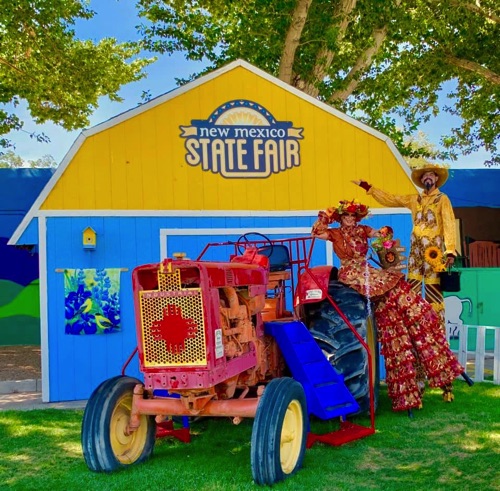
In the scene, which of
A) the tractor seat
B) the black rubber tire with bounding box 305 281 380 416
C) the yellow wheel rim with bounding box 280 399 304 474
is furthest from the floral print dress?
the yellow wheel rim with bounding box 280 399 304 474

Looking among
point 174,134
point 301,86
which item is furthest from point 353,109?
point 174,134

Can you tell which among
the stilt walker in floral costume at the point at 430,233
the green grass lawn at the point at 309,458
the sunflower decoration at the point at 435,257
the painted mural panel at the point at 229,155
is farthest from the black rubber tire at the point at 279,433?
the painted mural panel at the point at 229,155

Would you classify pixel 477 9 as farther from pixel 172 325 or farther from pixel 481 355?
pixel 172 325

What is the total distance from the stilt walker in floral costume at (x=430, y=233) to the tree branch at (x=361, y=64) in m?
8.28

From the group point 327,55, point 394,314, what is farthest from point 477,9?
point 394,314

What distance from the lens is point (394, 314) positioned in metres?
6.88

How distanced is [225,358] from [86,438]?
1.19 m

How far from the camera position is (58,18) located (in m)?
14.9

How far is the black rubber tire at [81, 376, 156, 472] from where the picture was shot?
4.80 m

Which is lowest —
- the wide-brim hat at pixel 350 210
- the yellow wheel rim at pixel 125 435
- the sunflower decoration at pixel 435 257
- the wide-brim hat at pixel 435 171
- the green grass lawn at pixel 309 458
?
the green grass lawn at pixel 309 458

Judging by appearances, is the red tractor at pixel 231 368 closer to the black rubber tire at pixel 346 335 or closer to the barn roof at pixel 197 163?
the black rubber tire at pixel 346 335

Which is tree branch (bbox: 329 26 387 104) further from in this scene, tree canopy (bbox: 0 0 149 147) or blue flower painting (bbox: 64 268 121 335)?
blue flower painting (bbox: 64 268 121 335)

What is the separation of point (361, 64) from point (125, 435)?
40.4 ft

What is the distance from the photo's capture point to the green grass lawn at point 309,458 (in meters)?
4.63
